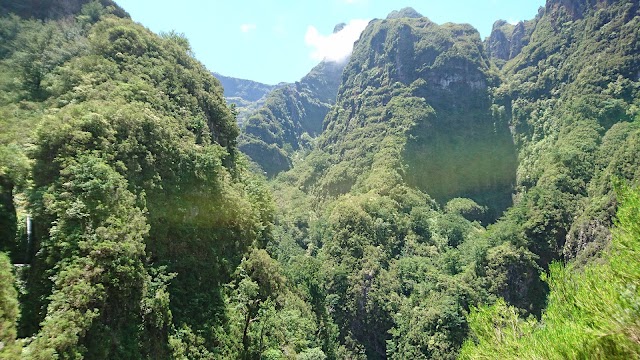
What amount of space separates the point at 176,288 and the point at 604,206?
2543 inches

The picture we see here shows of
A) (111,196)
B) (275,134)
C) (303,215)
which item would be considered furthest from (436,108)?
(111,196)

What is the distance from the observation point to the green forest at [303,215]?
16944mm

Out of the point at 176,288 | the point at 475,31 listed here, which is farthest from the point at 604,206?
the point at 475,31

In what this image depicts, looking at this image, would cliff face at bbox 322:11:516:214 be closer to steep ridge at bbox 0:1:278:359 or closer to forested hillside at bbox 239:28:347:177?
forested hillside at bbox 239:28:347:177

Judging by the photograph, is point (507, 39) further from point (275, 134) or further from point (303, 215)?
point (303, 215)

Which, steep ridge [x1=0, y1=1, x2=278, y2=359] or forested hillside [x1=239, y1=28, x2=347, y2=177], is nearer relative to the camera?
steep ridge [x1=0, y1=1, x2=278, y2=359]

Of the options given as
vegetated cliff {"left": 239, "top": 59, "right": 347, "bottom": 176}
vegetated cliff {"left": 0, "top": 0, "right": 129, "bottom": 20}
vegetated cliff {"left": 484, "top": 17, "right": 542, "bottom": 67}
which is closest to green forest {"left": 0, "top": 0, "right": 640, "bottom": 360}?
vegetated cliff {"left": 0, "top": 0, "right": 129, "bottom": 20}

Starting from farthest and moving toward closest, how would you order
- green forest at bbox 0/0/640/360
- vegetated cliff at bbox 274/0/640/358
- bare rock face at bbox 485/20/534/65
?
bare rock face at bbox 485/20/534/65 → vegetated cliff at bbox 274/0/640/358 → green forest at bbox 0/0/640/360

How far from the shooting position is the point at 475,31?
15475 centimetres

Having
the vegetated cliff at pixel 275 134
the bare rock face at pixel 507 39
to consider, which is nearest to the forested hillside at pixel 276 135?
the vegetated cliff at pixel 275 134

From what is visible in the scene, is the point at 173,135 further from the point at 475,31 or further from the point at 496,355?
the point at 475,31

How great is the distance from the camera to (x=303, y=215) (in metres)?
102

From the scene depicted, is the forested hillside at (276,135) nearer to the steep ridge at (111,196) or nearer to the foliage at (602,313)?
the steep ridge at (111,196)

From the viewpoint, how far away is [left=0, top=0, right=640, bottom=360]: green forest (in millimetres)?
16944
